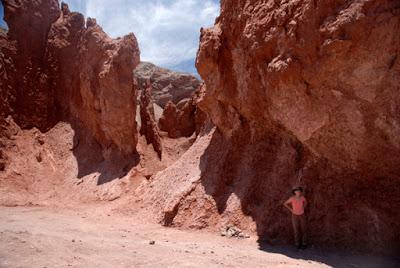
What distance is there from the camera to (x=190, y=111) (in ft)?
60.3

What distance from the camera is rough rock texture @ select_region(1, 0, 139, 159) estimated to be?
1281 cm

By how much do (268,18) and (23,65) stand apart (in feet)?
32.3

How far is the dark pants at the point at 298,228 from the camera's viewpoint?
6331 mm

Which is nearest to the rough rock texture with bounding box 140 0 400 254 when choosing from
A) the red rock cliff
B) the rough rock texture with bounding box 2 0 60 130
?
the red rock cliff

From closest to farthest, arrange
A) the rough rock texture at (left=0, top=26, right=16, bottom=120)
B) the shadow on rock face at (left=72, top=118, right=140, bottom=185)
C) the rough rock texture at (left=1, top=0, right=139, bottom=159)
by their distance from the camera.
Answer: the shadow on rock face at (left=72, top=118, right=140, bottom=185) < the rough rock texture at (left=1, top=0, right=139, bottom=159) < the rough rock texture at (left=0, top=26, right=16, bottom=120)

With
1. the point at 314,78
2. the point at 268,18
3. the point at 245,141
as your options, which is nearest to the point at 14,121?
the point at 245,141

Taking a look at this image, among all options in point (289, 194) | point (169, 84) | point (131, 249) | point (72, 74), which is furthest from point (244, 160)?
point (169, 84)

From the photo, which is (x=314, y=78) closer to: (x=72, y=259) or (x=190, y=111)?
(x=72, y=259)

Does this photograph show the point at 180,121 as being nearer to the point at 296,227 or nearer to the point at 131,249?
the point at 296,227

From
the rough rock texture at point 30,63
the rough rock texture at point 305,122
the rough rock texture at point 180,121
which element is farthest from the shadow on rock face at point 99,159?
the rough rock texture at point 180,121

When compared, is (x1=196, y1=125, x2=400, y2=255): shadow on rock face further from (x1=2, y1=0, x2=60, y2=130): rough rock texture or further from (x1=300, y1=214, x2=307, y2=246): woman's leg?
(x1=2, y1=0, x2=60, y2=130): rough rock texture

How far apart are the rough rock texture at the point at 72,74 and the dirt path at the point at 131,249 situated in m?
5.12

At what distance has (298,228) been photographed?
253 inches

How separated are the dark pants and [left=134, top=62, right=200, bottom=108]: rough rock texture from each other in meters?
21.2
